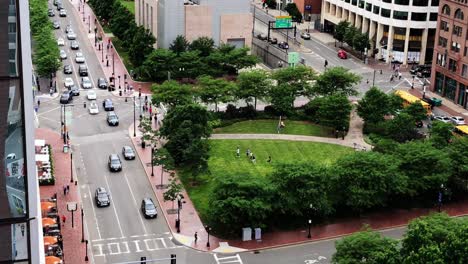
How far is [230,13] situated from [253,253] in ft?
235

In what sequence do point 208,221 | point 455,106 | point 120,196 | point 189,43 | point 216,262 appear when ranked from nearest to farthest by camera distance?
point 216,262 → point 208,221 → point 120,196 → point 455,106 → point 189,43

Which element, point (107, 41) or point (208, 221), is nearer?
point (208, 221)

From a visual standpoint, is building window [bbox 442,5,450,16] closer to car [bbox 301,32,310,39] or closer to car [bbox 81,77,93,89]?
car [bbox 301,32,310,39]

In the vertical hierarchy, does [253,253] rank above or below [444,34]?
below

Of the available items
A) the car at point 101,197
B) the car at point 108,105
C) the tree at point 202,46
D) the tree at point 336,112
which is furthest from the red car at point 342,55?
the car at point 101,197

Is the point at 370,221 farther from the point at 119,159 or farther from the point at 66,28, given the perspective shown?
the point at 66,28

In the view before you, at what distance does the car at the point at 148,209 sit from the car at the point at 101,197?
375 cm

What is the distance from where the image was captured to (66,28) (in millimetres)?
154000

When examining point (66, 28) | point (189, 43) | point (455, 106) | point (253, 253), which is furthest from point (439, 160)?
point (66, 28)

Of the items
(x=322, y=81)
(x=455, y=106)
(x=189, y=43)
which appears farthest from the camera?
(x=189, y=43)

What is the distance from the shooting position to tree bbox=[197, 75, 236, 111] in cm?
9694

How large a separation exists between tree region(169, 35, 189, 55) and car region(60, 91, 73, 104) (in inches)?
855

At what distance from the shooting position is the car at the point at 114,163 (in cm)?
8000

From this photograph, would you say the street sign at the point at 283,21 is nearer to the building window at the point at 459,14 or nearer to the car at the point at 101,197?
the building window at the point at 459,14
